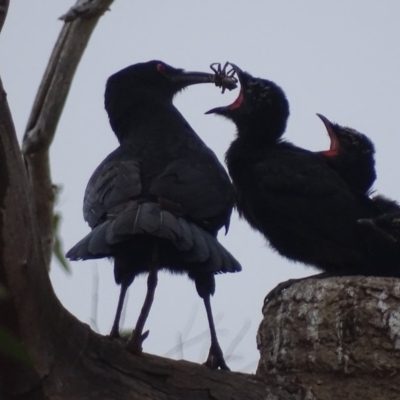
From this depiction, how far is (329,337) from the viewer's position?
17.9 ft

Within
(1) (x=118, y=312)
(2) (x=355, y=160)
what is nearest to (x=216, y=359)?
(1) (x=118, y=312)

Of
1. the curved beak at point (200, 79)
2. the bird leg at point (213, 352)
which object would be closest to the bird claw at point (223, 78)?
the curved beak at point (200, 79)

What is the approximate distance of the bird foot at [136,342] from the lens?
4859 millimetres

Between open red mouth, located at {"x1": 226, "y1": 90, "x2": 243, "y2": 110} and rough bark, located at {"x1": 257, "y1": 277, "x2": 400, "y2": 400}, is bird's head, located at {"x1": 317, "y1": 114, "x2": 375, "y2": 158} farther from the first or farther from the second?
rough bark, located at {"x1": 257, "y1": 277, "x2": 400, "y2": 400}

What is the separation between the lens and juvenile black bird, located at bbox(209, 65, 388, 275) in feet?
21.9

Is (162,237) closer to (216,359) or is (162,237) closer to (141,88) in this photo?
(216,359)

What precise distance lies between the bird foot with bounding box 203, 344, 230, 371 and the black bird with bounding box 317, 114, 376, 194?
212 centimetres

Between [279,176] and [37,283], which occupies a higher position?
[279,176]

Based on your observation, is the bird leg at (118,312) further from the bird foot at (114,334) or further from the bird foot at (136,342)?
the bird foot at (136,342)

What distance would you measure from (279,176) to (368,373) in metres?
2.02

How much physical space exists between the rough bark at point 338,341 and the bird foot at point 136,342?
893 mm

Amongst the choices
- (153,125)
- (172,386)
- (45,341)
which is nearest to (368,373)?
(172,386)

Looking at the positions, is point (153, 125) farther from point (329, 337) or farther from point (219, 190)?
point (329, 337)

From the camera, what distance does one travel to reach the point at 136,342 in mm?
4871
